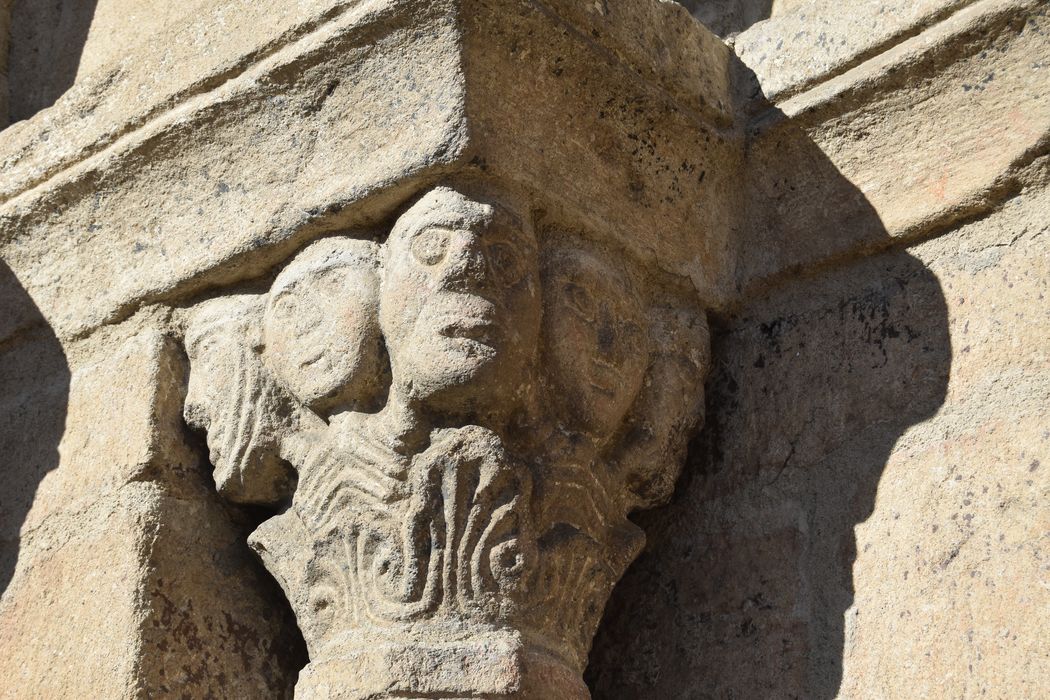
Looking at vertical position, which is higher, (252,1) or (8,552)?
(252,1)

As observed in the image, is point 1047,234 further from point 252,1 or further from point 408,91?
point 252,1

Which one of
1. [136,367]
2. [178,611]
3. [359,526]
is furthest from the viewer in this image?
[136,367]

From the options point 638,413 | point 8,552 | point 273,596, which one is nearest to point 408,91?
point 638,413

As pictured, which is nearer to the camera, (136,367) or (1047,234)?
(1047,234)

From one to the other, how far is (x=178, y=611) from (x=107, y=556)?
11cm

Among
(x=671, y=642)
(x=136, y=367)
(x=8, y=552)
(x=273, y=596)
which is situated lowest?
(x=671, y=642)

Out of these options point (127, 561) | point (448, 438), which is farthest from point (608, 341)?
point (127, 561)

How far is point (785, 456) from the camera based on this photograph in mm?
1938

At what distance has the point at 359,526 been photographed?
173 cm

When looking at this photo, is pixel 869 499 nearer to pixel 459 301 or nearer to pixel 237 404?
pixel 459 301

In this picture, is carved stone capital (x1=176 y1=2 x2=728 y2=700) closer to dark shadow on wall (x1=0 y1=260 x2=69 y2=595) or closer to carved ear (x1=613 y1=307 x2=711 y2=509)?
carved ear (x1=613 y1=307 x2=711 y2=509)

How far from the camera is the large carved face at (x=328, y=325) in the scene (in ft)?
5.78

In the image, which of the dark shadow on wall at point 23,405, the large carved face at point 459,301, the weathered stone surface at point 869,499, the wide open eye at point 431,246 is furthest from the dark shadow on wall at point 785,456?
the dark shadow on wall at point 23,405

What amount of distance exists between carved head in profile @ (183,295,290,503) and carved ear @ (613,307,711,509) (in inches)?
16.2
